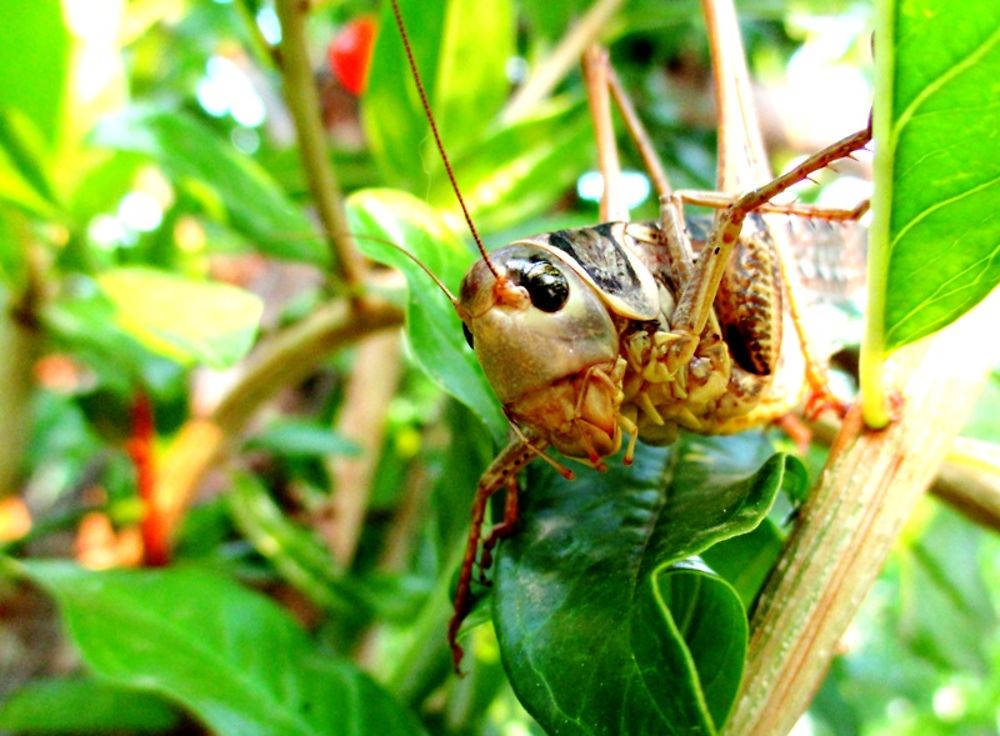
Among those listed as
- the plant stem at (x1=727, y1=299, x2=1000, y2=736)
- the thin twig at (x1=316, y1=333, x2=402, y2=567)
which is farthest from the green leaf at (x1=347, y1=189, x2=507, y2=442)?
the thin twig at (x1=316, y1=333, x2=402, y2=567)

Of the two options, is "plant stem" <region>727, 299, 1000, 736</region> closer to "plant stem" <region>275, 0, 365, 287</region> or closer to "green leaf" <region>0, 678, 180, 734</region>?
"plant stem" <region>275, 0, 365, 287</region>

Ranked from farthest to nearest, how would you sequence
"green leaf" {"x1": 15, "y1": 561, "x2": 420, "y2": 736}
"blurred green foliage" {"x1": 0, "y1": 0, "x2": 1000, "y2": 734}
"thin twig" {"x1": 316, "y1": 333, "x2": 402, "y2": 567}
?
"thin twig" {"x1": 316, "y1": 333, "x2": 402, "y2": 567} → "green leaf" {"x1": 15, "y1": 561, "x2": 420, "y2": 736} → "blurred green foliage" {"x1": 0, "y1": 0, "x2": 1000, "y2": 734}

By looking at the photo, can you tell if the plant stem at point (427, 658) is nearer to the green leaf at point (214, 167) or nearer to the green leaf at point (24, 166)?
the green leaf at point (214, 167)

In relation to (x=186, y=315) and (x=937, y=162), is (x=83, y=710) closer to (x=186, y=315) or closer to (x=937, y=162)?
(x=186, y=315)

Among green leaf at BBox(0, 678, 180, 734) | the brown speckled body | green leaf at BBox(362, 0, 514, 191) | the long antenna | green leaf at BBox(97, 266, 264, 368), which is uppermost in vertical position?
green leaf at BBox(362, 0, 514, 191)

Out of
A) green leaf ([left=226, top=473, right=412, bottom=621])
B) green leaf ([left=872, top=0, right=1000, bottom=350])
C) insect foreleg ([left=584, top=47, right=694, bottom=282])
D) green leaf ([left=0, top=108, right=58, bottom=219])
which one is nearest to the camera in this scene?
green leaf ([left=872, top=0, right=1000, bottom=350])

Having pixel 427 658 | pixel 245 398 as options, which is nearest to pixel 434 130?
pixel 427 658

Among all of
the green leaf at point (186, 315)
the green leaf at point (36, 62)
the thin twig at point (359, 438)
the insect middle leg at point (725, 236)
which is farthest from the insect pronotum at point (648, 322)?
the thin twig at point (359, 438)
